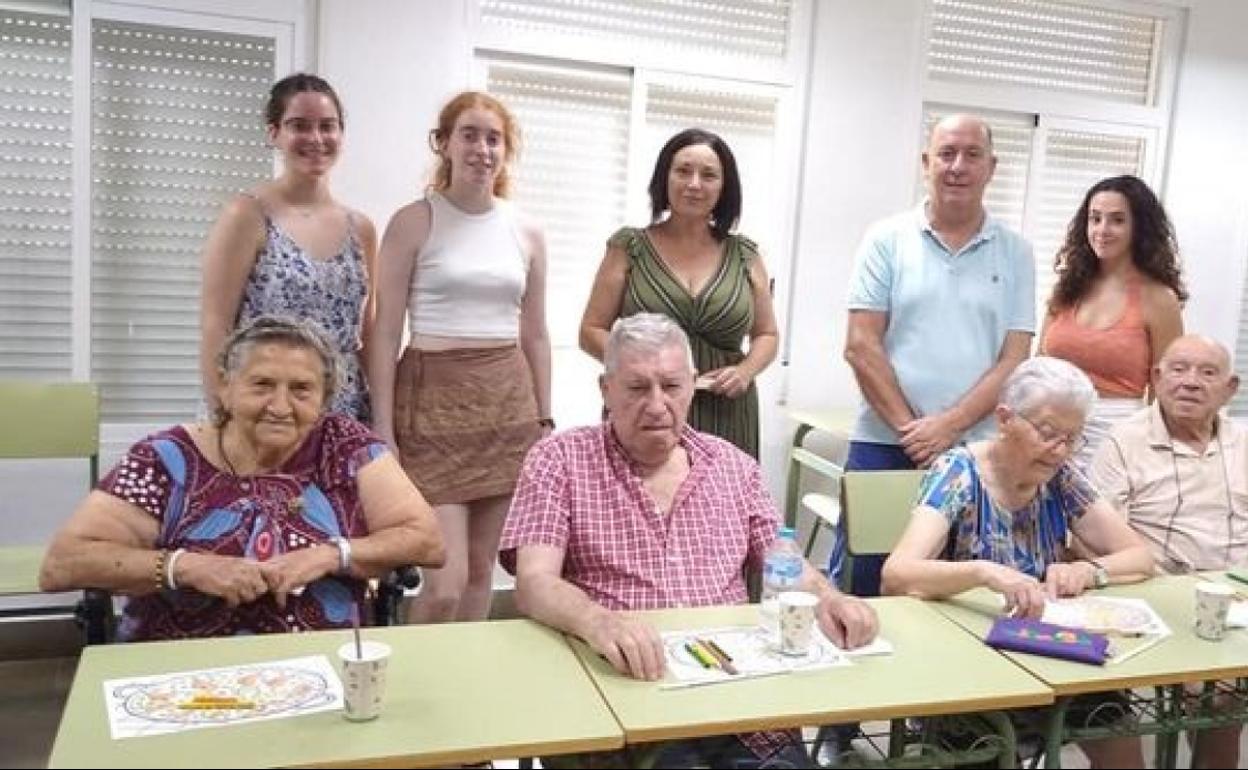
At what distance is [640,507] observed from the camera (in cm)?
194

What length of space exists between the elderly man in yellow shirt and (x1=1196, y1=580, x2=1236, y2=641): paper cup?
78 cm

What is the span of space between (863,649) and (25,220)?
2651mm

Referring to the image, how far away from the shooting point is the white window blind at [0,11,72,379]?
3.00m

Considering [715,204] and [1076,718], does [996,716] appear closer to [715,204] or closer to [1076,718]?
[1076,718]

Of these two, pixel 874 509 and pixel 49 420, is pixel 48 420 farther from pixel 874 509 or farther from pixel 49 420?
pixel 874 509

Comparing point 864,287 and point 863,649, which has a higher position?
point 864,287

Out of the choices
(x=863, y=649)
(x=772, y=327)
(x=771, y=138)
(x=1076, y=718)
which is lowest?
(x=1076, y=718)

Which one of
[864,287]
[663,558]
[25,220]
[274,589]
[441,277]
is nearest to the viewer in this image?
[274,589]

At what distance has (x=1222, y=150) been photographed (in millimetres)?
4445

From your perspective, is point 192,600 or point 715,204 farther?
point 715,204

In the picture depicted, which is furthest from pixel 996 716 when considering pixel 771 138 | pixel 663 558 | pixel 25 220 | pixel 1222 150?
pixel 1222 150

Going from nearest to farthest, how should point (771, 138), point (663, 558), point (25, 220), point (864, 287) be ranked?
point (663, 558) → point (864, 287) → point (25, 220) → point (771, 138)

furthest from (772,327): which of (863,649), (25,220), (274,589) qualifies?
(25,220)

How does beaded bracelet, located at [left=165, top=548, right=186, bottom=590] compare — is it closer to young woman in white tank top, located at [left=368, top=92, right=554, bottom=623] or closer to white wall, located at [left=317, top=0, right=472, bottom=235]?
young woman in white tank top, located at [left=368, top=92, right=554, bottom=623]
